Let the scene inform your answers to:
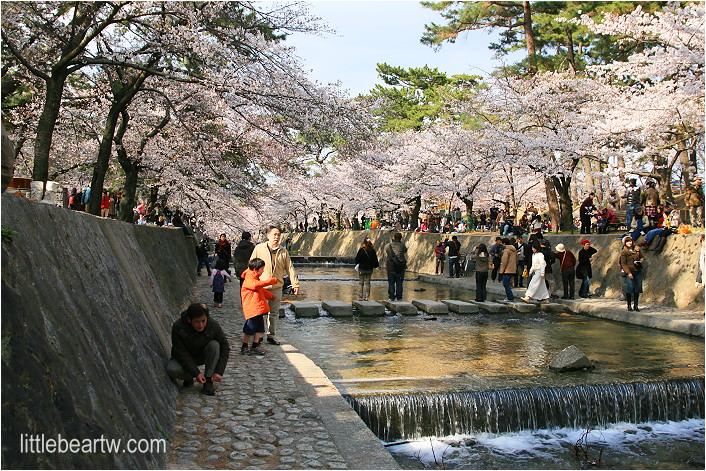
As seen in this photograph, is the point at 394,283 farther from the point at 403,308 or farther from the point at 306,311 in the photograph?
the point at 306,311

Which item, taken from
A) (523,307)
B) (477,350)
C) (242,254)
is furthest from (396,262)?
(477,350)

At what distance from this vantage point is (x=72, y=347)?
379 cm

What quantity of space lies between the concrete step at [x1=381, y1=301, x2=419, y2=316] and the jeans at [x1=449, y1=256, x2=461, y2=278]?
10.2 meters

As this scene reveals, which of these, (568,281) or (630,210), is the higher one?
(630,210)

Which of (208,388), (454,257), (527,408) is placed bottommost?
(527,408)

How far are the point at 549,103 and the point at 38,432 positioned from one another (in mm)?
24259

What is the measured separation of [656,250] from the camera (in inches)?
623

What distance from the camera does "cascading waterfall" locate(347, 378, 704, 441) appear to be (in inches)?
287

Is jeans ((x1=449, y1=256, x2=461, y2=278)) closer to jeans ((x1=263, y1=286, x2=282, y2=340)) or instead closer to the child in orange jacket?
jeans ((x1=263, y1=286, x2=282, y2=340))

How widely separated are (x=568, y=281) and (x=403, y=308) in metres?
5.21

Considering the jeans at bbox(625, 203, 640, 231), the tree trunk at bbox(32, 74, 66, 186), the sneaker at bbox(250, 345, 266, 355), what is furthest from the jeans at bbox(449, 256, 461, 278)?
the tree trunk at bbox(32, 74, 66, 186)

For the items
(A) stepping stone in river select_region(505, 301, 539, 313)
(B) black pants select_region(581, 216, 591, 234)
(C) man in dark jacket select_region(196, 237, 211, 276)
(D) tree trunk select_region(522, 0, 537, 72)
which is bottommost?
(A) stepping stone in river select_region(505, 301, 539, 313)

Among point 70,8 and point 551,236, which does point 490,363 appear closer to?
point 70,8

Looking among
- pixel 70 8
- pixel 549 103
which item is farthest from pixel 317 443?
pixel 549 103
